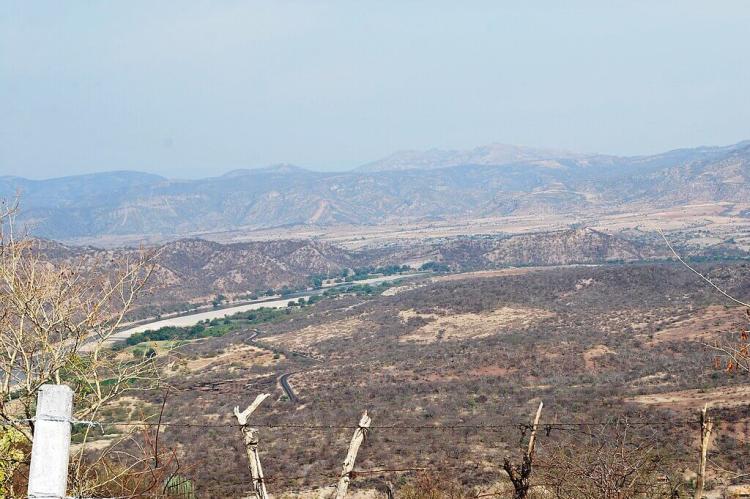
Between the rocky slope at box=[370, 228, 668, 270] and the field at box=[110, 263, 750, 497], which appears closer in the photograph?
the field at box=[110, 263, 750, 497]

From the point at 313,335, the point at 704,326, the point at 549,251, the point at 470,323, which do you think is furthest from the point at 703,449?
the point at 549,251

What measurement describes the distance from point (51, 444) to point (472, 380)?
28.2 meters

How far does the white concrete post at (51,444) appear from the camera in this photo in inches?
158

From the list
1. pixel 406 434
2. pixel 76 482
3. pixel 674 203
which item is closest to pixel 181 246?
pixel 406 434

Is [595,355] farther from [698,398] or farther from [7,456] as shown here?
[7,456]

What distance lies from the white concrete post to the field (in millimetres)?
5321

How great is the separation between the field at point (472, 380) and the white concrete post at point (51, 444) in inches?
209

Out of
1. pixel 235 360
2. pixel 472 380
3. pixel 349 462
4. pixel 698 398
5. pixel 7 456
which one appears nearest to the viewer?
Answer: pixel 7 456

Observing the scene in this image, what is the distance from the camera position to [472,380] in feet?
102

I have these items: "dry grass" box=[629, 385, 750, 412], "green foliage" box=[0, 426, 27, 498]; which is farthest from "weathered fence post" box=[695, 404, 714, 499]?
"dry grass" box=[629, 385, 750, 412]

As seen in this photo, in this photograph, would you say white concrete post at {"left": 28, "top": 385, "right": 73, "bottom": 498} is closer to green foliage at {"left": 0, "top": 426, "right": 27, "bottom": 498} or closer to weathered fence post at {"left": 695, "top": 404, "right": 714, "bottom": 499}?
green foliage at {"left": 0, "top": 426, "right": 27, "bottom": 498}

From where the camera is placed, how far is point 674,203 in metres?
182

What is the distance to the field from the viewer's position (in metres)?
18.3

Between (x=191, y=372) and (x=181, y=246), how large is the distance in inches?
2671
